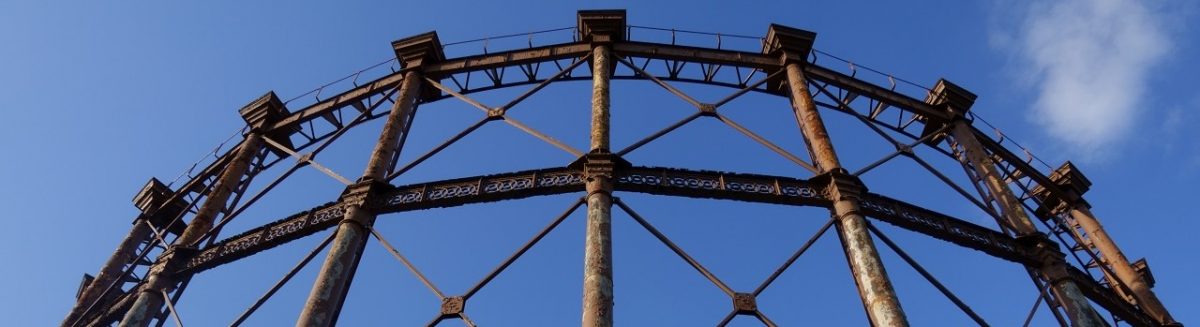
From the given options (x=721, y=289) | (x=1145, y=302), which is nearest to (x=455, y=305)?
(x=721, y=289)

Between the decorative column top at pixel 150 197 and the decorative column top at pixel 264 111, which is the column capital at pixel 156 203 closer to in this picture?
the decorative column top at pixel 150 197

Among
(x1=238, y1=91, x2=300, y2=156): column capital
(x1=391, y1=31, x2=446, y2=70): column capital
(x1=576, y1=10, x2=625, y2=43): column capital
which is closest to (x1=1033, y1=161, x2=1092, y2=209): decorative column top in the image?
(x1=576, y1=10, x2=625, y2=43): column capital

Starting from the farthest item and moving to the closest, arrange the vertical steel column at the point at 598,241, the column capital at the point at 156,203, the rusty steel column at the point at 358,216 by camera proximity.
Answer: the column capital at the point at 156,203 → the rusty steel column at the point at 358,216 → the vertical steel column at the point at 598,241

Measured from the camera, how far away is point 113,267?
14594mm

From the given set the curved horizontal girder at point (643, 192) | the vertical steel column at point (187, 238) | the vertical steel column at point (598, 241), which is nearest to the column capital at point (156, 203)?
the vertical steel column at point (187, 238)

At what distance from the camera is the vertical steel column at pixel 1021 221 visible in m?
10.7

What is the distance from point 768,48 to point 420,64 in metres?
6.37

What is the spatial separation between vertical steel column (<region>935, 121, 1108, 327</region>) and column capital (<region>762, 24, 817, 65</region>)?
3305 millimetres

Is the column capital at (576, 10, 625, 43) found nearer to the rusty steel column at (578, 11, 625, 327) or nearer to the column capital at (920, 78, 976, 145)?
the rusty steel column at (578, 11, 625, 327)

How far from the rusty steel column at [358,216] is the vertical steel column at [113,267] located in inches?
230

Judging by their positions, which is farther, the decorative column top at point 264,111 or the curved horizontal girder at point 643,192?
the decorative column top at point 264,111

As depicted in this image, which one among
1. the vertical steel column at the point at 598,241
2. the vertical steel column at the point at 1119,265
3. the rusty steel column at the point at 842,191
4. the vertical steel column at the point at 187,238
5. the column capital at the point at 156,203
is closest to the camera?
the vertical steel column at the point at 598,241

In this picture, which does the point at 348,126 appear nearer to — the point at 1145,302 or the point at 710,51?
the point at 710,51

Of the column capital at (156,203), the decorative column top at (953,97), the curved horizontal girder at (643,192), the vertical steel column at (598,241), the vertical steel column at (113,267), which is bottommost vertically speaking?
the vertical steel column at (598,241)
